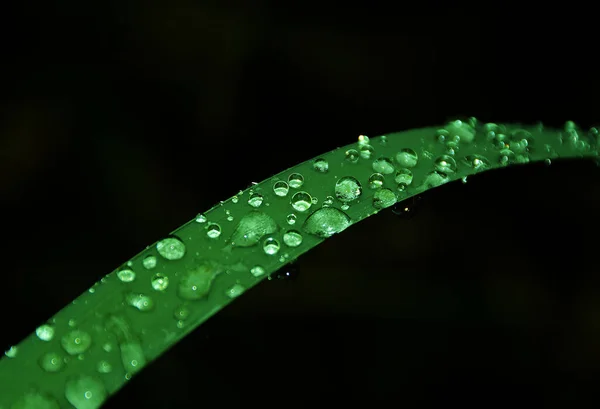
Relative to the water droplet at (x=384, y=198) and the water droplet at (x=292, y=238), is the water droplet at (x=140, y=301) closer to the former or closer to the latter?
the water droplet at (x=292, y=238)

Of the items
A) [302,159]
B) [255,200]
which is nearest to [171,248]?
[255,200]

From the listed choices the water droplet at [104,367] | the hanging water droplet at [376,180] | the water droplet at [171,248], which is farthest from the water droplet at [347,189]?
the water droplet at [104,367]

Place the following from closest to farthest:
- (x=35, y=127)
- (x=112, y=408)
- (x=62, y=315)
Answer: (x=62, y=315) < (x=112, y=408) < (x=35, y=127)

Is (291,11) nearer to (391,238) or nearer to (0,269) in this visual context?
(391,238)

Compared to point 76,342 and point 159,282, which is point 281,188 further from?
point 76,342

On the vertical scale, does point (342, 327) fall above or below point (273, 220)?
below

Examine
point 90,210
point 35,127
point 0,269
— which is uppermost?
→ point 35,127

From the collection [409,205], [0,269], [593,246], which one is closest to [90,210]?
[0,269]

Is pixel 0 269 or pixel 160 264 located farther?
pixel 0 269
